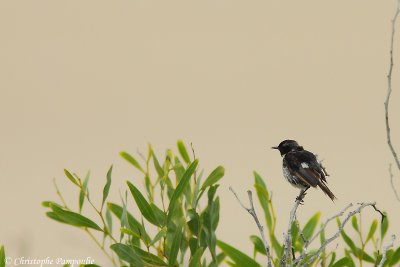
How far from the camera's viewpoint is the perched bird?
4.49 meters

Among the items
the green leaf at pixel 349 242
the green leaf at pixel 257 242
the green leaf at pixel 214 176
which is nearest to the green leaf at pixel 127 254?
the green leaf at pixel 214 176

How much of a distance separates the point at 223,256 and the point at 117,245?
0.87 m

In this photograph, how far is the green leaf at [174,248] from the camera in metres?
1.99

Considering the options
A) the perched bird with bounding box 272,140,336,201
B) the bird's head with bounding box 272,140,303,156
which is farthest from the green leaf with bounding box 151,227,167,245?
the bird's head with bounding box 272,140,303,156

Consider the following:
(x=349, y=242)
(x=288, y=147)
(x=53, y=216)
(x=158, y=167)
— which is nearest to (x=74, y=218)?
(x=53, y=216)

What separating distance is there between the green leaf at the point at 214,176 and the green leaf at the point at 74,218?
0.44m

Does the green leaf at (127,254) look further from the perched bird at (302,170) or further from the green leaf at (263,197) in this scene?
the perched bird at (302,170)

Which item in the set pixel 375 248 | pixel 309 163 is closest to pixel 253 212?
pixel 375 248

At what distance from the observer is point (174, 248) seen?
2.00 meters

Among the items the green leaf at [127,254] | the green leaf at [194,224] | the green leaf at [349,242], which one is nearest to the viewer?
the green leaf at [127,254]

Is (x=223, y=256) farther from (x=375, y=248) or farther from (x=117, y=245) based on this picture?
(x=117, y=245)

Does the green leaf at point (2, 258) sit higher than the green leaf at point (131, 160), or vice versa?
the green leaf at point (131, 160)

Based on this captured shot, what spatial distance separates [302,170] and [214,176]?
105 inches

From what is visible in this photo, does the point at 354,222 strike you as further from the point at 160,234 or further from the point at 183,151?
the point at 160,234
